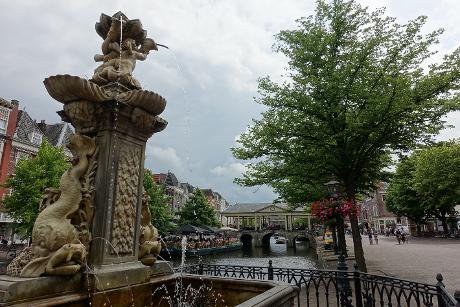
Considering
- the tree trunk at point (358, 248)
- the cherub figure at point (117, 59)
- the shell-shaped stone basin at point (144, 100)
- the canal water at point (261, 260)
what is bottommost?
the canal water at point (261, 260)

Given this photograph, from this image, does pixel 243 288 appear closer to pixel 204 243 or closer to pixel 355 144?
pixel 355 144

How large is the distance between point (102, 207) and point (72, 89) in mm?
1750

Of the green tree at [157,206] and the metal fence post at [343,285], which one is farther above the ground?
the green tree at [157,206]

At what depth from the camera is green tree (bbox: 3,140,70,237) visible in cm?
2428

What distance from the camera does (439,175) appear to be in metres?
39.3

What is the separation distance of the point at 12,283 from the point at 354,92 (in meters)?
12.6

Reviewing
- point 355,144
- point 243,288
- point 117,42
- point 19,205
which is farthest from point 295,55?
point 19,205

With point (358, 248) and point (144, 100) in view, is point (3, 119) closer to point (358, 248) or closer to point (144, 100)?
point (358, 248)

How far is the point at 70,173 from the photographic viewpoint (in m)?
4.57

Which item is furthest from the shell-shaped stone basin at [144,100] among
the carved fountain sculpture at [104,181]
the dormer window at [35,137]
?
the dormer window at [35,137]

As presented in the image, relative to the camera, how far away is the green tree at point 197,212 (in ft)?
195

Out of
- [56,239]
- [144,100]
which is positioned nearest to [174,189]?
[144,100]

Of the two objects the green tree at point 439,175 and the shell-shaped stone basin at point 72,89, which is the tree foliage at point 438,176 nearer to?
the green tree at point 439,175

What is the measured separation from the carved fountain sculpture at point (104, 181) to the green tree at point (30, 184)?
2233 cm
